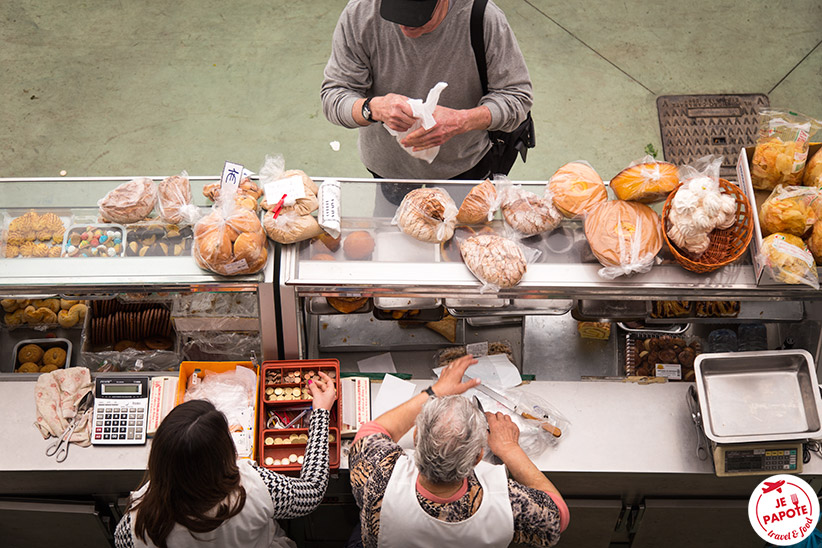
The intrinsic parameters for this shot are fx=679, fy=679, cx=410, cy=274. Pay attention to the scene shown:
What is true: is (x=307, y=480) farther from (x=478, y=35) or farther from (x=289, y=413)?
(x=478, y=35)

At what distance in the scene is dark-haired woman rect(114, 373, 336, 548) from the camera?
221cm

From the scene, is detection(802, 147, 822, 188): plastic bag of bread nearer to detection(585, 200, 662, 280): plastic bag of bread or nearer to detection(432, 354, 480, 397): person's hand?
detection(585, 200, 662, 280): plastic bag of bread

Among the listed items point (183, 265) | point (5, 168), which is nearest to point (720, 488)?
point (183, 265)

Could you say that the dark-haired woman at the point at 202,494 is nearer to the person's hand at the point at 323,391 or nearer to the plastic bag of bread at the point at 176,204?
the person's hand at the point at 323,391

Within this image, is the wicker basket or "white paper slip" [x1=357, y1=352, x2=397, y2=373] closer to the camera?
the wicker basket

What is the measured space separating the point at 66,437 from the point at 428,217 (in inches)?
74.1

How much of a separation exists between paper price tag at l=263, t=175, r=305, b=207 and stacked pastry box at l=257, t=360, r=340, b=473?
0.75 m

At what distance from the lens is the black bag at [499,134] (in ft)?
9.82

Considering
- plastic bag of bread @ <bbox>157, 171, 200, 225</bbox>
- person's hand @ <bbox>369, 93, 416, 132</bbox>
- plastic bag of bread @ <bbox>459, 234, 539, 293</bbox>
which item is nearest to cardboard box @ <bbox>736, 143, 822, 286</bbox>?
plastic bag of bread @ <bbox>459, 234, 539, 293</bbox>

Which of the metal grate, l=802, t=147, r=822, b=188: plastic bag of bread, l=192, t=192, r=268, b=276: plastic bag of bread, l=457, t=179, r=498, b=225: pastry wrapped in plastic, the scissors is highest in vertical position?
the metal grate

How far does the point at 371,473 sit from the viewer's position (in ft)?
8.36

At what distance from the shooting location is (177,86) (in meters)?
5.70

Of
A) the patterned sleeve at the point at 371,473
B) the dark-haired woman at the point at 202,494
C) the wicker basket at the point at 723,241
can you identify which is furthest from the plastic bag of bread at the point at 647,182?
the dark-haired woman at the point at 202,494

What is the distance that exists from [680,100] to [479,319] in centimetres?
326
